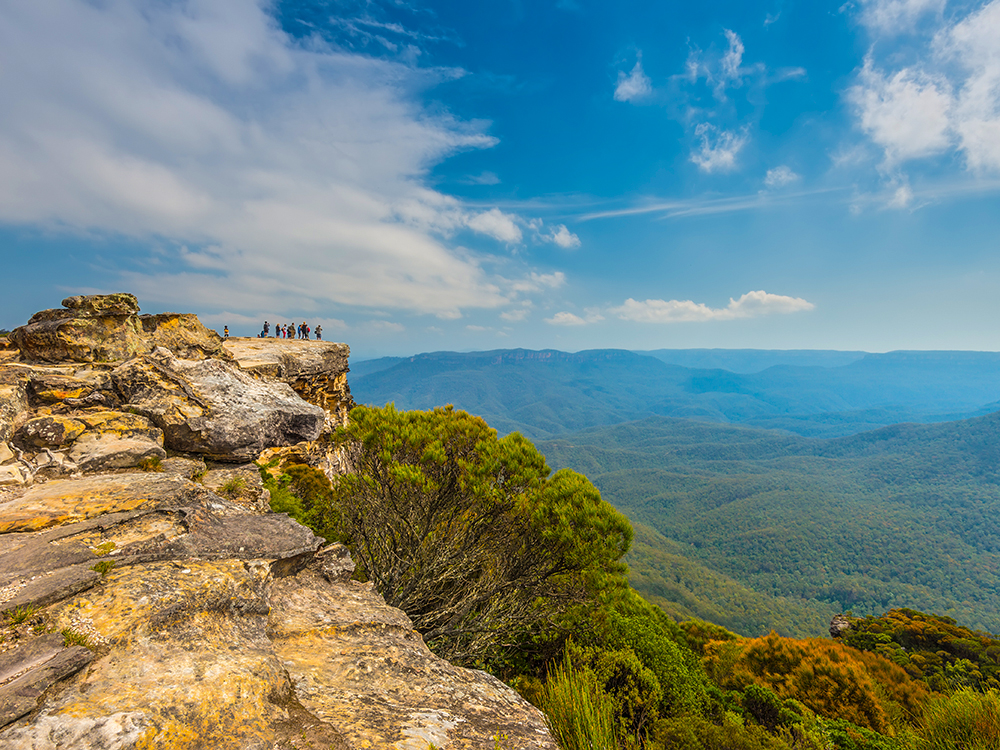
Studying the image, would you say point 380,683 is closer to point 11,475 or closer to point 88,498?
point 88,498

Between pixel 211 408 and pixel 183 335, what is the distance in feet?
25.2

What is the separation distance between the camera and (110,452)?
25.3ft

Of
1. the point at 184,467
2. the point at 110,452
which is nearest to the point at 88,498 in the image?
the point at 110,452

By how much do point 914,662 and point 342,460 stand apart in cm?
4068

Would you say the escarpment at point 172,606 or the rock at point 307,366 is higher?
the rock at point 307,366

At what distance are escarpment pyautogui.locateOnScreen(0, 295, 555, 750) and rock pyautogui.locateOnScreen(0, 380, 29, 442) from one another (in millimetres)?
30

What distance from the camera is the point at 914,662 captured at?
1041 inches

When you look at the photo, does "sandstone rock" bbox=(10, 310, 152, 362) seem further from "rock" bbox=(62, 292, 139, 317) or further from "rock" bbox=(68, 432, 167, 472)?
"rock" bbox=(68, 432, 167, 472)

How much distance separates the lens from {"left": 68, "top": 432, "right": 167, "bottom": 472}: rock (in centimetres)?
737

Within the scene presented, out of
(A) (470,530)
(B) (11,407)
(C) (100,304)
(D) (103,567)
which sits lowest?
(A) (470,530)

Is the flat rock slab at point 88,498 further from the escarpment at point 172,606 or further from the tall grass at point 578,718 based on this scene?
the tall grass at point 578,718

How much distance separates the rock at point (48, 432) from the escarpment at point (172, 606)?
0.09 ft

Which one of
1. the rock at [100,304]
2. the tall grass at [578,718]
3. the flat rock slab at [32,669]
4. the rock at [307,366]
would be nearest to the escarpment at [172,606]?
the flat rock slab at [32,669]

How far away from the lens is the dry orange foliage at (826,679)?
14.2 m
